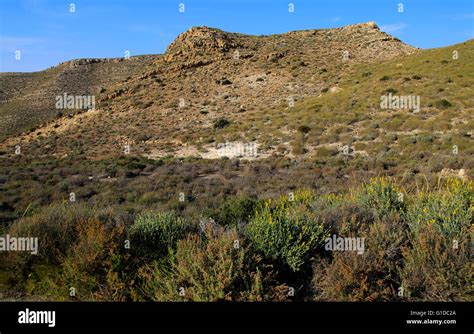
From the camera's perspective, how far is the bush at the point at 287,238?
17.6 ft

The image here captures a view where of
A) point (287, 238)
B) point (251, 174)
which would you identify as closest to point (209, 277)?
point (287, 238)

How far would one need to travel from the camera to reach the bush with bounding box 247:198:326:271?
537 cm

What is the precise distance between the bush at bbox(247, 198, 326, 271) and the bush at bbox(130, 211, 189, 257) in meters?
1.17

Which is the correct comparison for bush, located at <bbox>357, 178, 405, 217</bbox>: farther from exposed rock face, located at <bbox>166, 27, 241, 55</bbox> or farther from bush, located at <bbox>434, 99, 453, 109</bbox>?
exposed rock face, located at <bbox>166, 27, 241, 55</bbox>

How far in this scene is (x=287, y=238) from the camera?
5586mm

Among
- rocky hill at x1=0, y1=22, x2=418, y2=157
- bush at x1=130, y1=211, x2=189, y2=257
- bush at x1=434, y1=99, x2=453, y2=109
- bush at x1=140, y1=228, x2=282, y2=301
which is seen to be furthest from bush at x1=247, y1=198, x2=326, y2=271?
bush at x1=434, y1=99, x2=453, y2=109

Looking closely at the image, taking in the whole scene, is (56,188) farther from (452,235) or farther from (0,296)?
(452,235)

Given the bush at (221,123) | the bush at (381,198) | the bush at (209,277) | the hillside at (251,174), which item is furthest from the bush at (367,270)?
the bush at (221,123)

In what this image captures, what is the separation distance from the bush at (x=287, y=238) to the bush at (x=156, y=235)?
117 centimetres

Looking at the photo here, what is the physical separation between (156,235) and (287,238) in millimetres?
2067

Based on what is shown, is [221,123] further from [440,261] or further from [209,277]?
[209,277]

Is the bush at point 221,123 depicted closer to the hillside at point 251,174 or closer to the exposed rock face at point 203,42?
the hillside at point 251,174

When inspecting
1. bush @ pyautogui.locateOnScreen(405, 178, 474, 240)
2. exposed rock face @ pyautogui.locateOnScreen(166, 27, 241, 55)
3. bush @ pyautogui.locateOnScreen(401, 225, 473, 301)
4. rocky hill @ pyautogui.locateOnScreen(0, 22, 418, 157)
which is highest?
exposed rock face @ pyautogui.locateOnScreen(166, 27, 241, 55)

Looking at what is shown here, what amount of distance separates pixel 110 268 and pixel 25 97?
71847mm
